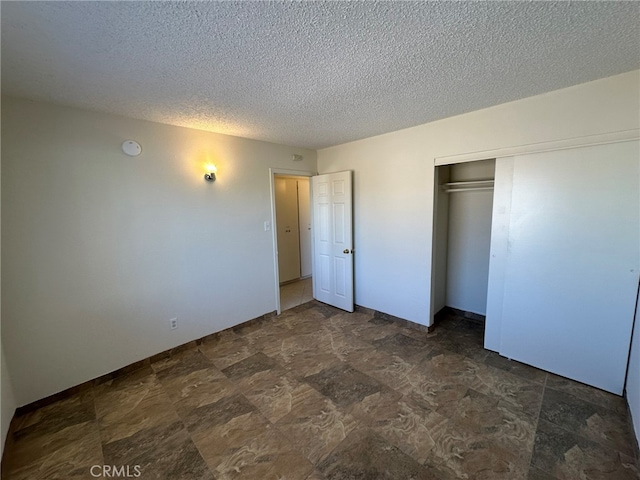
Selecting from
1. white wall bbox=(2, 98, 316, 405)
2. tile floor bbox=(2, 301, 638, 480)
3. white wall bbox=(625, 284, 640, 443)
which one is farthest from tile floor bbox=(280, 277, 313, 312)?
white wall bbox=(625, 284, 640, 443)

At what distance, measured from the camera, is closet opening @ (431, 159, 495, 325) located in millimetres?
3234

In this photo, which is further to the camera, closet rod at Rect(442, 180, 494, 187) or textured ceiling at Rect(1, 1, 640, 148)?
closet rod at Rect(442, 180, 494, 187)

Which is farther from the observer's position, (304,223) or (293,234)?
(304,223)

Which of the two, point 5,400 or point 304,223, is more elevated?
point 304,223

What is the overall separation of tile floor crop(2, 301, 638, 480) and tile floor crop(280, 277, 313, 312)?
142cm

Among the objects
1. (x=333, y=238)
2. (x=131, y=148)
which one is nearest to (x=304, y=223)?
(x=333, y=238)

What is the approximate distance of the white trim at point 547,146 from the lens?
1.90m

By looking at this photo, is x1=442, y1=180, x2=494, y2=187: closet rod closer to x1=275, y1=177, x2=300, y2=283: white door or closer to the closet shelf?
the closet shelf

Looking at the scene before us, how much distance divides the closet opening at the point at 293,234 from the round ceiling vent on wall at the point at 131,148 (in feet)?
8.87

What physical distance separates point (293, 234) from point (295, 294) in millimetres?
1361

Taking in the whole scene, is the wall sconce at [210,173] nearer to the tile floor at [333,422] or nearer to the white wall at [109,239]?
the white wall at [109,239]

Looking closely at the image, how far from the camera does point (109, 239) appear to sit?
238 centimetres

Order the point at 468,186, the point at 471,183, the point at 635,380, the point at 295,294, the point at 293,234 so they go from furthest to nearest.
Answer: the point at 293,234
the point at 295,294
the point at 468,186
the point at 471,183
the point at 635,380

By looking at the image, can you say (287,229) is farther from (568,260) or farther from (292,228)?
(568,260)
